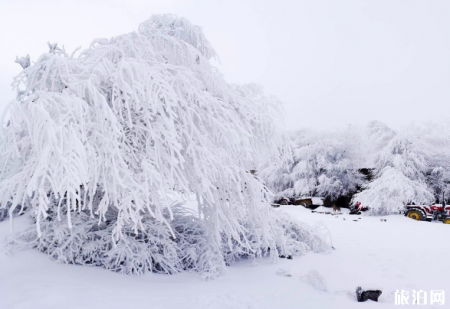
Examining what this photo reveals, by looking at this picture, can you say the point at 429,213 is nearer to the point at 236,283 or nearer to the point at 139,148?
the point at 236,283

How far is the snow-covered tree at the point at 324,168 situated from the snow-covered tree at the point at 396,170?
1967mm

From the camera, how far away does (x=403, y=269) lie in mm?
5469

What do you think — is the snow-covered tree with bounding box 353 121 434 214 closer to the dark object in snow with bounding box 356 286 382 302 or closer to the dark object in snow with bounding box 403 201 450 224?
the dark object in snow with bounding box 403 201 450 224

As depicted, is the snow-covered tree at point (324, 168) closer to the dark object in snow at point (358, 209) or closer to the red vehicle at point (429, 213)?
the dark object in snow at point (358, 209)

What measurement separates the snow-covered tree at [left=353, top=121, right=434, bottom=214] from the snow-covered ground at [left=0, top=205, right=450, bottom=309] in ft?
27.5

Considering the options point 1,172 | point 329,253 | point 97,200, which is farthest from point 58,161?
point 329,253

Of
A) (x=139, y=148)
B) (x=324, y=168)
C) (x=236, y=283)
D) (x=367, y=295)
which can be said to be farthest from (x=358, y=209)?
(x=139, y=148)

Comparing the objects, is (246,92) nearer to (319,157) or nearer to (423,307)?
(423,307)

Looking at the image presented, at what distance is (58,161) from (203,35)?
11.1 ft

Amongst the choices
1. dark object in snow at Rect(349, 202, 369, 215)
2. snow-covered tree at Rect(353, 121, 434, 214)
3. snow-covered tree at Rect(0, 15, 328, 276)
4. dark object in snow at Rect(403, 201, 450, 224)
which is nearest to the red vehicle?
dark object in snow at Rect(403, 201, 450, 224)

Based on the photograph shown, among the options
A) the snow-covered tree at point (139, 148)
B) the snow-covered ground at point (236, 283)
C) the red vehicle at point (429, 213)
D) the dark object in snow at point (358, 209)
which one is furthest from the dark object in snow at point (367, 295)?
the dark object in snow at point (358, 209)

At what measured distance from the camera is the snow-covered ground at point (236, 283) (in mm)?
3680

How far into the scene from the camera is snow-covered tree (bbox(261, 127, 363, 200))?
19.0 m

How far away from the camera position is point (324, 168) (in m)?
19.4
